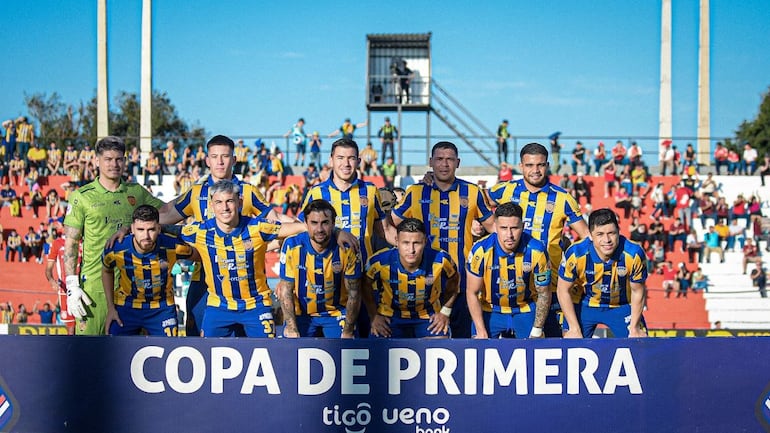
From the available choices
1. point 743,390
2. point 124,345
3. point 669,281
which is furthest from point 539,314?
point 669,281

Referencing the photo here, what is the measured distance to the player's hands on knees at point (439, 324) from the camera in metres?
6.54

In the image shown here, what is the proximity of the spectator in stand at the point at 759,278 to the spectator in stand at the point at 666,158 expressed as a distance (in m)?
5.01

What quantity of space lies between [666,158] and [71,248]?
18.4 m

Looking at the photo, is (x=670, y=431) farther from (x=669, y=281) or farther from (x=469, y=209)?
(x=669, y=281)

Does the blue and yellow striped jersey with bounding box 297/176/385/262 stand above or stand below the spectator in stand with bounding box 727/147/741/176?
below

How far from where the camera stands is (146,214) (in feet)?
21.2

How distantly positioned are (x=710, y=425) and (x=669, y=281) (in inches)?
488

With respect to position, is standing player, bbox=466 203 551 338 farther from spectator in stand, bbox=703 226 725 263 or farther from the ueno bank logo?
spectator in stand, bbox=703 226 725 263

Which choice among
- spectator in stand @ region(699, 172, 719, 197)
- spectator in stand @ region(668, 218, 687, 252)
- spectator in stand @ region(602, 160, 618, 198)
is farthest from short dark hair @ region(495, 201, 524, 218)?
spectator in stand @ region(699, 172, 719, 197)

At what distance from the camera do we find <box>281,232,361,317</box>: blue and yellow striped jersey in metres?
6.44

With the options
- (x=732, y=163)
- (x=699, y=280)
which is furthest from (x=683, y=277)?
(x=732, y=163)

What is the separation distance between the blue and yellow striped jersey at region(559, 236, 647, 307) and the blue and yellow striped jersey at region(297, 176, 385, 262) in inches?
64.1

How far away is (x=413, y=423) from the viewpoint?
17.6ft

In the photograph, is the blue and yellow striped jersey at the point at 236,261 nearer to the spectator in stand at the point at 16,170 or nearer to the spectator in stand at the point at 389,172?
the spectator in stand at the point at 389,172
